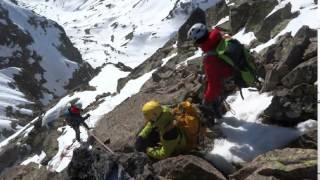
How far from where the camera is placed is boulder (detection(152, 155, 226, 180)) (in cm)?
1086

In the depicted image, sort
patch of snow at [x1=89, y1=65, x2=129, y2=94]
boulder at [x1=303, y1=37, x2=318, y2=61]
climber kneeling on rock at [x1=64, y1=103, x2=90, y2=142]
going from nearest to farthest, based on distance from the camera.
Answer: boulder at [x1=303, y1=37, x2=318, y2=61], climber kneeling on rock at [x1=64, y1=103, x2=90, y2=142], patch of snow at [x1=89, y1=65, x2=129, y2=94]

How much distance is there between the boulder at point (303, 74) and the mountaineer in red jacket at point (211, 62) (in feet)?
6.23

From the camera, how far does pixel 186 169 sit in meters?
10.9

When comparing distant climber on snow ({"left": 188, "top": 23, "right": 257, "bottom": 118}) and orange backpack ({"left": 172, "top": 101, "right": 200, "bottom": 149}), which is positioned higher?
distant climber on snow ({"left": 188, "top": 23, "right": 257, "bottom": 118})

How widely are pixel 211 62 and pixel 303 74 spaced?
2632 millimetres

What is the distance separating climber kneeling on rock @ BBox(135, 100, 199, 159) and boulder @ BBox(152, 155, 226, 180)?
67 centimetres

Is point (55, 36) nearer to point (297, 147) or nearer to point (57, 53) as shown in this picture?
point (57, 53)

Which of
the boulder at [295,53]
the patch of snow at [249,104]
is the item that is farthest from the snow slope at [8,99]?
the boulder at [295,53]

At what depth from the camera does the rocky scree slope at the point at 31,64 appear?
119 meters

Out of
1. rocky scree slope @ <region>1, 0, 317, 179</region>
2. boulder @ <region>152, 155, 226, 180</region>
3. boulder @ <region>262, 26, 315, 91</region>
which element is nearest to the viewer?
rocky scree slope @ <region>1, 0, 317, 179</region>

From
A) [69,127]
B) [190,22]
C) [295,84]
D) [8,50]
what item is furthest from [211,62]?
[8,50]

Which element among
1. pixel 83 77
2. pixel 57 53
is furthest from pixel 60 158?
pixel 57 53

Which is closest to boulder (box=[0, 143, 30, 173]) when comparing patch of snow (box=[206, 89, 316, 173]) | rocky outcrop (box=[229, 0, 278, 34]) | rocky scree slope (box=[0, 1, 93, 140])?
rocky outcrop (box=[229, 0, 278, 34])

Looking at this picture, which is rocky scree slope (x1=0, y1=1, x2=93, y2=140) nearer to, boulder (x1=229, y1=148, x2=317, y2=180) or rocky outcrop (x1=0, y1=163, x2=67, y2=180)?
rocky outcrop (x1=0, y1=163, x2=67, y2=180)
